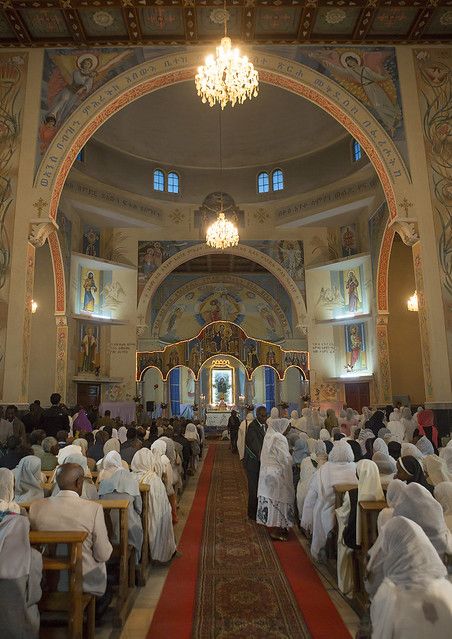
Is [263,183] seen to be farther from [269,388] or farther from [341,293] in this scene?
[269,388]

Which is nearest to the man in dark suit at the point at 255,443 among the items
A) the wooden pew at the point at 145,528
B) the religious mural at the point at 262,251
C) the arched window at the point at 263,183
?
the wooden pew at the point at 145,528

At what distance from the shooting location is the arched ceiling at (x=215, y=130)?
20266 mm

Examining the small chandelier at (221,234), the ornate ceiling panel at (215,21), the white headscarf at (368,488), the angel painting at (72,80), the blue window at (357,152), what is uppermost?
the blue window at (357,152)

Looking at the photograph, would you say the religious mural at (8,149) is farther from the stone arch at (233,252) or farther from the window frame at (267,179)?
the window frame at (267,179)

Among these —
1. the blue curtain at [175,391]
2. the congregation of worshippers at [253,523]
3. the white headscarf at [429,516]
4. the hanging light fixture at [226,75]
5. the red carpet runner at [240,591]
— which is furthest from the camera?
the blue curtain at [175,391]

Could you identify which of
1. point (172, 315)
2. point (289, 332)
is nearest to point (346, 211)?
point (289, 332)

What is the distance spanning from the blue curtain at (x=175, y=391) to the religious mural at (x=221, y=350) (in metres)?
2.88

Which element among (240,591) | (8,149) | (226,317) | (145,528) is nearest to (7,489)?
(145,528)

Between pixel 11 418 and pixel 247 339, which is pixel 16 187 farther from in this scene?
pixel 247 339

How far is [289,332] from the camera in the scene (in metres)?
24.4

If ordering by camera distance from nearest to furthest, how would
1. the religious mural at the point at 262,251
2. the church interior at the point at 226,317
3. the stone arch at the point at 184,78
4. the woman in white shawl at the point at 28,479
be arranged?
the church interior at the point at 226,317 → the woman in white shawl at the point at 28,479 → the stone arch at the point at 184,78 → the religious mural at the point at 262,251

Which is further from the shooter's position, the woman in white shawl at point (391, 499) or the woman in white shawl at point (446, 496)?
the woman in white shawl at point (446, 496)

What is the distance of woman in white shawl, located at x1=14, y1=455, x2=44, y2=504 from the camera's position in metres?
4.59

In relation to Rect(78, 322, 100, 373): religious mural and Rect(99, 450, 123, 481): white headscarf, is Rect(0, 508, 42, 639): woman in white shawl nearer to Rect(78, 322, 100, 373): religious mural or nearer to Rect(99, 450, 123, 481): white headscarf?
Rect(99, 450, 123, 481): white headscarf
